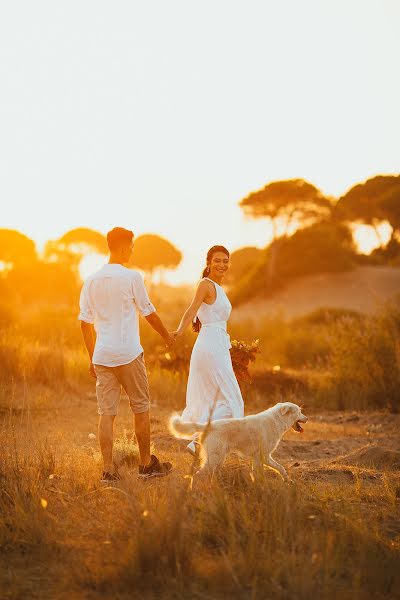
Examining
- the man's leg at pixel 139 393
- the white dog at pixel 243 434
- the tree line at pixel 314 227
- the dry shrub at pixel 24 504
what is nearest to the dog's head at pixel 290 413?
the white dog at pixel 243 434

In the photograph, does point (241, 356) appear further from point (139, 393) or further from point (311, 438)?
point (311, 438)

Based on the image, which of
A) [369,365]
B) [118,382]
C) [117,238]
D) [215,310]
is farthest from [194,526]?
[369,365]

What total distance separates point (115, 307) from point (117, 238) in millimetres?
577

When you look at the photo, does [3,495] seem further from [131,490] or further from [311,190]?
[311,190]

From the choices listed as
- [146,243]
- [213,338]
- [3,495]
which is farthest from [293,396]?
[146,243]

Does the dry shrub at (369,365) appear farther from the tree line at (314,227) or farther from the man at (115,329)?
the tree line at (314,227)

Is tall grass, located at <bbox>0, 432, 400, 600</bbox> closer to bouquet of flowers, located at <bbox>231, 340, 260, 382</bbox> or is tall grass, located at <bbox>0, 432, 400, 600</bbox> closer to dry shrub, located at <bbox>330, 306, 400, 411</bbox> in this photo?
bouquet of flowers, located at <bbox>231, 340, 260, 382</bbox>

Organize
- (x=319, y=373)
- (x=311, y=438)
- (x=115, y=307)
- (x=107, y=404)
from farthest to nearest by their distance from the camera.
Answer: (x=319, y=373), (x=311, y=438), (x=107, y=404), (x=115, y=307)

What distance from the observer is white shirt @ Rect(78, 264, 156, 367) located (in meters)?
6.05

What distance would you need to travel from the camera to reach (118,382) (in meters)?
6.28

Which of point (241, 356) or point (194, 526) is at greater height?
point (241, 356)

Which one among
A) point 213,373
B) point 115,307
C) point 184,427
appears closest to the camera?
point 184,427

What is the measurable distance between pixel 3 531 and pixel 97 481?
135 centimetres

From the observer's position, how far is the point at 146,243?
5928cm
